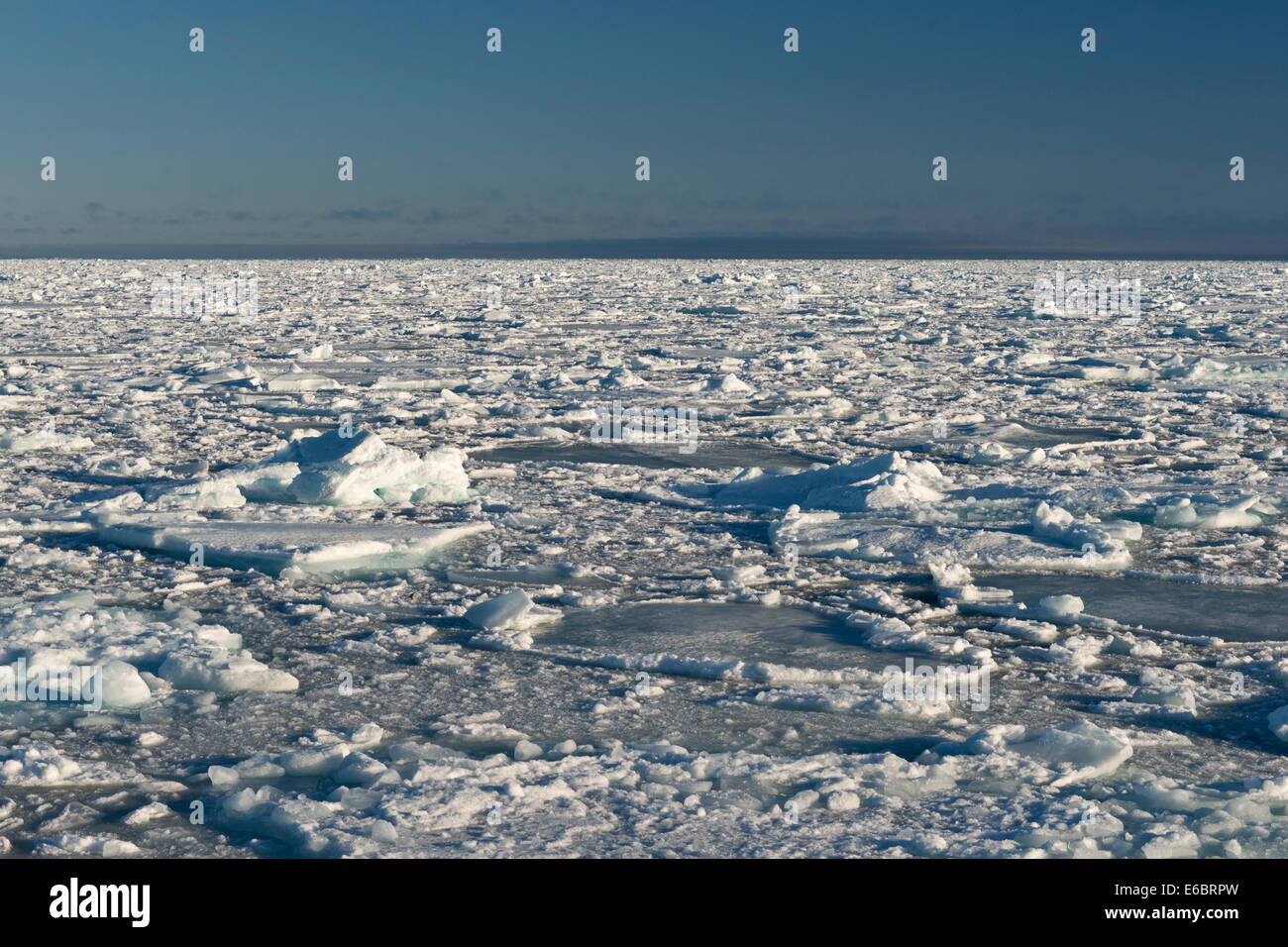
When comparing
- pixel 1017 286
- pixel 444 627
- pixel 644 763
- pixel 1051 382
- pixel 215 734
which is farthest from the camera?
pixel 1017 286

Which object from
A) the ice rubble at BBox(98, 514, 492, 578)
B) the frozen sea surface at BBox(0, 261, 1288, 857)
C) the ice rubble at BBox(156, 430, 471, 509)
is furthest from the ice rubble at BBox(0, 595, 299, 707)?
the ice rubble at BBox(156, 430, 471, 509)

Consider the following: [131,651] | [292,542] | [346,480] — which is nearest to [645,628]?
[131,651]

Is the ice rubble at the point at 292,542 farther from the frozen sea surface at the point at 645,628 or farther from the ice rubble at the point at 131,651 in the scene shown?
the ice rubble at the point at 131,651

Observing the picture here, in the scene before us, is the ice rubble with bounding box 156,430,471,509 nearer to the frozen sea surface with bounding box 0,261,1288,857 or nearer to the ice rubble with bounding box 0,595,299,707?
the frozen sea surface with bounding box 0,261,1288,857

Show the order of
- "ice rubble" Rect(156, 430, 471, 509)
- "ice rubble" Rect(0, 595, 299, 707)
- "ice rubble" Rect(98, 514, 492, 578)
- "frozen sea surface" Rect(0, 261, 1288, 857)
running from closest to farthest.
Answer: "frozen sea surface" Rect(0, 261, 1288, 857), "ice rubble" Rect(0, 595, 299, 707), "ice rubble" Rect(98, 514, 492, 578), "ice rubble" Rect(156, 430, 471, 509)

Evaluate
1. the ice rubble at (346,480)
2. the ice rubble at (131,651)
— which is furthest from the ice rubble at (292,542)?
the ice rubble at (131,651)

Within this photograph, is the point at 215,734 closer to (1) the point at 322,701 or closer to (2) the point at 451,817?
(1) the point at 322,701

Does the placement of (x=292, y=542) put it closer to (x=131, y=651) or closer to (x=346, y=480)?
(x=346, y=480)
